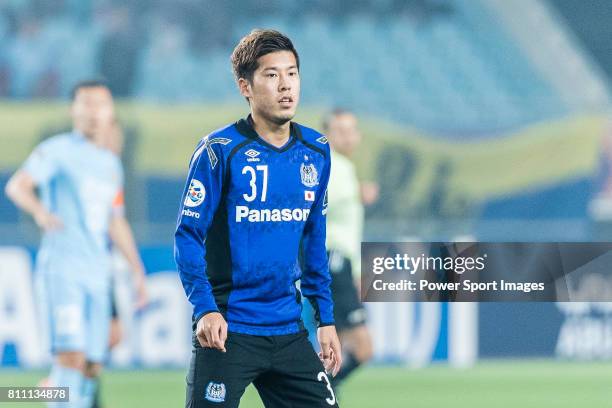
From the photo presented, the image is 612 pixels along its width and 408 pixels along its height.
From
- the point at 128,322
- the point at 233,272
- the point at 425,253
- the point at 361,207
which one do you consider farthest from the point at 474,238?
the point at 233,272

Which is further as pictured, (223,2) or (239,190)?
(223,2)

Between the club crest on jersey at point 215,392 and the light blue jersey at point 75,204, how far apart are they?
307cm

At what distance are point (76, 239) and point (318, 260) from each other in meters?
3.05

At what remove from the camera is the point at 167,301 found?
6.26m

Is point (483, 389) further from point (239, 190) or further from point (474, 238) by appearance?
point (239, 190)

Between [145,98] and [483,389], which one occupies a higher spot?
[145,98]

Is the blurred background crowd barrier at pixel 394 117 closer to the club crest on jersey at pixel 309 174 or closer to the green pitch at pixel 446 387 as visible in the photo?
the green pitch at pixel 446 387

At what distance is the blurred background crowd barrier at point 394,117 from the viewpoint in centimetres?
623

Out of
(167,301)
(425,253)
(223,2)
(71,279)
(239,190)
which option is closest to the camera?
(239,190)

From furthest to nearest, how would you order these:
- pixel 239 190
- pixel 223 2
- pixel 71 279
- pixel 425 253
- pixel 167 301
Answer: pixel 223 2 < pixel 167 301 < pixel 71 279 < pixel 425 253 < pixel 239 190

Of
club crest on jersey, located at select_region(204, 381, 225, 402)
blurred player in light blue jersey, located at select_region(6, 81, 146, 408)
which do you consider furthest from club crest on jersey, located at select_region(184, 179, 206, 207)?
blurred player in light blue jersey, located at select_region(6, 81, 146, 408)

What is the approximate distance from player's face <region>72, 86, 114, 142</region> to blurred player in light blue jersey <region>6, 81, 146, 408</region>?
0.01 meters

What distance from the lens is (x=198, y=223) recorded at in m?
2.85

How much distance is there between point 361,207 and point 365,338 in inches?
32.0
